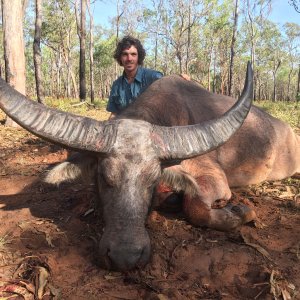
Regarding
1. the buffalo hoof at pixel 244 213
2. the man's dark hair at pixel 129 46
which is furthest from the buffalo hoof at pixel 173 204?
the man's dark hair at pixel 129 46

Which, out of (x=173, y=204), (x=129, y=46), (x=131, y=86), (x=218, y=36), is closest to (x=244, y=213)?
(x=173, y=204)

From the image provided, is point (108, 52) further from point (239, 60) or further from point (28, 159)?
point (28, 159)

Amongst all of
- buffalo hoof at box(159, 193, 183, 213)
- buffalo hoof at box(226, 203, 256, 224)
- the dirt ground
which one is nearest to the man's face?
the dirt ground

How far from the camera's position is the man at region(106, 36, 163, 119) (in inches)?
232

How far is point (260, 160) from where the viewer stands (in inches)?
192

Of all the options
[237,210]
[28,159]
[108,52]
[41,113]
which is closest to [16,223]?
[41,113]

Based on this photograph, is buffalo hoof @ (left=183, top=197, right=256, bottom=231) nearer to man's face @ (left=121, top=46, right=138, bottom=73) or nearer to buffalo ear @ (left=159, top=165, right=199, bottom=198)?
buffalo ear @ (left=159, top=165, right=199, bottom=198)

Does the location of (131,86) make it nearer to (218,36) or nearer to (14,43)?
(14,43)

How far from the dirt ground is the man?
2294mm

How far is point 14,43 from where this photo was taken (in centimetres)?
870

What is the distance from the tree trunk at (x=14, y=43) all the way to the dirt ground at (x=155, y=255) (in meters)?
5.23

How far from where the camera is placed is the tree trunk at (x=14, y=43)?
8.54 metres

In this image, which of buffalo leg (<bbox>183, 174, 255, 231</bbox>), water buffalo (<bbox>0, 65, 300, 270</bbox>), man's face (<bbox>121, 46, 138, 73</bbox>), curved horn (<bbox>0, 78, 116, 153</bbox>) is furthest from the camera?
man's face (<bbox>121, 46, 138, 73</bbox>)

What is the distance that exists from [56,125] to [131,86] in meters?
3.28
